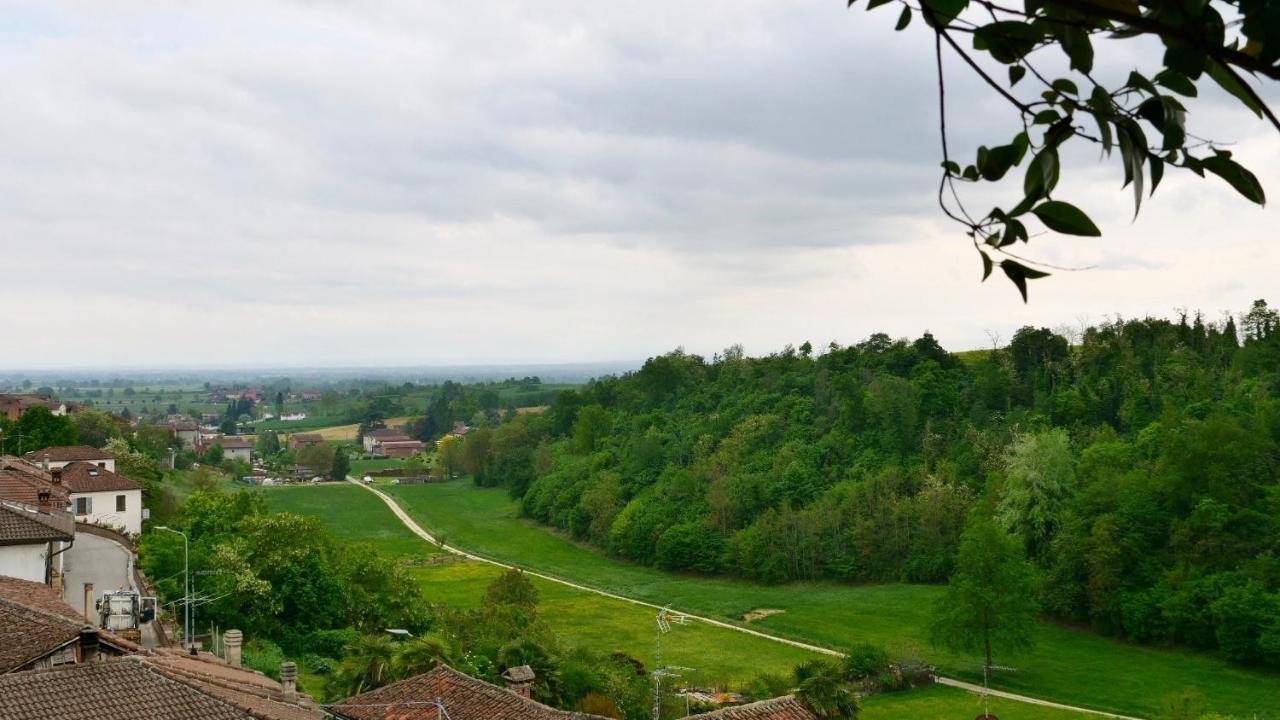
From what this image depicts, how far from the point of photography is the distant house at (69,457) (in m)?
39.7

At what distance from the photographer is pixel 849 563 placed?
4828 cm

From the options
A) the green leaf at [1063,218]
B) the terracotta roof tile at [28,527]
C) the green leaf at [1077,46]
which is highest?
the green leaf at [1077,46]

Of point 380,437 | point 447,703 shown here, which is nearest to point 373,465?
point 380,437

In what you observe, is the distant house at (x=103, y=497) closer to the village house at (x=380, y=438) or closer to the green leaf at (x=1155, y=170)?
the green leaf at (x=1155, y=170)

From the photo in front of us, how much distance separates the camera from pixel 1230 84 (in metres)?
2.13

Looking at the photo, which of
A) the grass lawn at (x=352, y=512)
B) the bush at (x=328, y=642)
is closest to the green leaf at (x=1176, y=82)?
the bush at (x=328, y=642)

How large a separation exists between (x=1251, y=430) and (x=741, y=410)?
1241 inches

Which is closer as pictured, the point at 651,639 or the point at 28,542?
the point at 28,542

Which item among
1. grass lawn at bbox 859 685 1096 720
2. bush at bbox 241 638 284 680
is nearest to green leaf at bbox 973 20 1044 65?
bush at bbox 241 638 284 680

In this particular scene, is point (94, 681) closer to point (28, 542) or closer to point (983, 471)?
point (28, 542)

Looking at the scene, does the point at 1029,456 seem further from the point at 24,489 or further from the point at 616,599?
the point at 24,489

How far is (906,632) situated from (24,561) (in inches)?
1140

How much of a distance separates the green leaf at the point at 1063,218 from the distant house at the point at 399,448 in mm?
119402

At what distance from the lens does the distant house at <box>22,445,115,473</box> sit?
3966 cm
